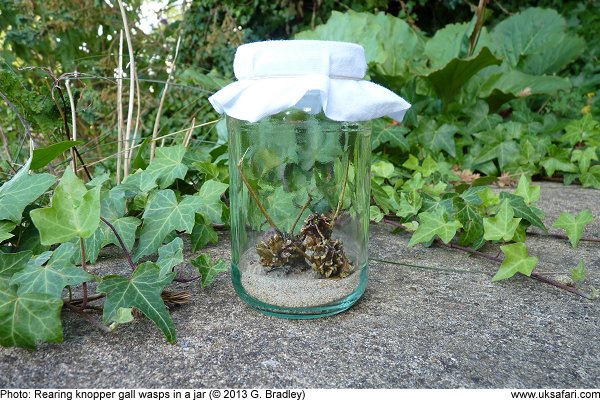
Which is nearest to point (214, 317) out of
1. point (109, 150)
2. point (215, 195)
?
point (215, 195)

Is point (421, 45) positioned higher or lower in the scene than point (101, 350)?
higher

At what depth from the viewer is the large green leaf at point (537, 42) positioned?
295 centimetres

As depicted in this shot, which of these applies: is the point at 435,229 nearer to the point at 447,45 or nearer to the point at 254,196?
the point at 254,196

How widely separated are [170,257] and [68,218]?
187mm

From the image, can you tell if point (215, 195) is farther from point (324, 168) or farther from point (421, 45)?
point (421, 45)

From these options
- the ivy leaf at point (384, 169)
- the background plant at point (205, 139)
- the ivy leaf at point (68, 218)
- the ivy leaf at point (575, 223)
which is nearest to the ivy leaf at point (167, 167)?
the background plant at point (205, 139)

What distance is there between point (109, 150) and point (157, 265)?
2050mm

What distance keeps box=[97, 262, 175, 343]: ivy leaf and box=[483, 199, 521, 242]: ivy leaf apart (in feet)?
2.46

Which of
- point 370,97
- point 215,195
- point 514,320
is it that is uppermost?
point 370,97

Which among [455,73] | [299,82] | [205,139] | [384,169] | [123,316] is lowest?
[205,139]

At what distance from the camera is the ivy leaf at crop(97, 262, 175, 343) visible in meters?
0.79

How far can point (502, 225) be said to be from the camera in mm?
1162

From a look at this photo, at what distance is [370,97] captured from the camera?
83cm

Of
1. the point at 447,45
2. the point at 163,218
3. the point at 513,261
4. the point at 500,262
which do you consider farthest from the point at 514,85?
the point at 163,218
